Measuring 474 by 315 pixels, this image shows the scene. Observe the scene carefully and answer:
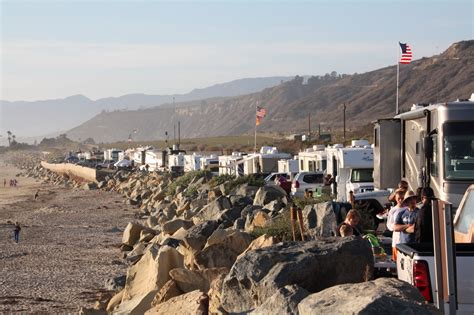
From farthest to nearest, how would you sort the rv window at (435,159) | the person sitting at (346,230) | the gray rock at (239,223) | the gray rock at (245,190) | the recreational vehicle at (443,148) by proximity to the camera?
1. the gray rock at (245,190)
2. the gray rock at (239,223)
3. the rv window at (435,159)
4. the recreational vehicle at (443,148)
5. the person sitting at (346,230)

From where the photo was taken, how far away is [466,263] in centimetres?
801

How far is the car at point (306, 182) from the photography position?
33.4 meters

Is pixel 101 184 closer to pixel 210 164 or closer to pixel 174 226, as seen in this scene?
pixel 210 164

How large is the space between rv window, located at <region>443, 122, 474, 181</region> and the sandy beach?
7.60 metres

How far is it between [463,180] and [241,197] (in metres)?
13.7

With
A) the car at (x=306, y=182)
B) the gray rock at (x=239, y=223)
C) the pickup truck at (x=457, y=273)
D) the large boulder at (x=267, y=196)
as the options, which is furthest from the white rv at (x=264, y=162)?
the pickup truck at (x=457, y=273)

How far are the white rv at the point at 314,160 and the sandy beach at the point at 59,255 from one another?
27.2 ft

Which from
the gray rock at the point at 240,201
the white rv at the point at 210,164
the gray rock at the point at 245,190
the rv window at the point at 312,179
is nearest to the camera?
the gray rock at the point at 240,201

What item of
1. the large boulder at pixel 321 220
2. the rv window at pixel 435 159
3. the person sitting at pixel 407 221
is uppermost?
the rv window at pixel 435 159

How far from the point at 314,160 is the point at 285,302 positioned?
3036cm

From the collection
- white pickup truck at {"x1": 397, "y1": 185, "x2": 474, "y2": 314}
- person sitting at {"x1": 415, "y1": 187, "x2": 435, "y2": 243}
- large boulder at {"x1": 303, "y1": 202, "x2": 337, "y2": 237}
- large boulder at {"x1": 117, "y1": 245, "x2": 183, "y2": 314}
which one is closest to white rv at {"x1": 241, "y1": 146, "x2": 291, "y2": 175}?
large boulder at {"x1": 303, "y1": 202, "x2": 337, "y2": 237}

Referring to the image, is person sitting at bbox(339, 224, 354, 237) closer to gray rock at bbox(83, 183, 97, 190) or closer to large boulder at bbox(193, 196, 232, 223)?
large boulder at bbox(193, 196, 232, 223)

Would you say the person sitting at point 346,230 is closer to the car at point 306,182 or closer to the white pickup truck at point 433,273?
the white pickup truck at point 433,273

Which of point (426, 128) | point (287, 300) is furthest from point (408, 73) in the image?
point (287, 300)
